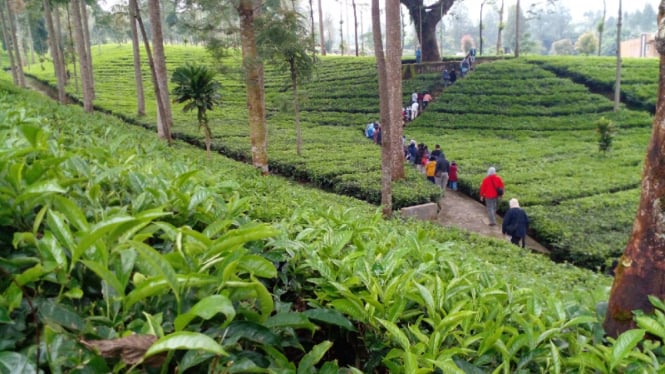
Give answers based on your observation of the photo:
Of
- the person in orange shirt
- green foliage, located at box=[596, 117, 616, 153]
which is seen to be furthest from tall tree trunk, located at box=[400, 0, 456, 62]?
the person in orange shirt

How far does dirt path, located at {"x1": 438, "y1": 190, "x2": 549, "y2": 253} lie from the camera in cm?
896

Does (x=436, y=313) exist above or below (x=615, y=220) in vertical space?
above

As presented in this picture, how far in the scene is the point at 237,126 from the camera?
1784 cm

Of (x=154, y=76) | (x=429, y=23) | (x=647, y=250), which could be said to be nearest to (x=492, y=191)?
(x=647, y=250)

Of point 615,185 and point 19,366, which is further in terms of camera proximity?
point 615,185

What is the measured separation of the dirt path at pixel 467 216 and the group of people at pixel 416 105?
29.9 ft

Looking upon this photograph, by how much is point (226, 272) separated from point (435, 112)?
1962 centimetres

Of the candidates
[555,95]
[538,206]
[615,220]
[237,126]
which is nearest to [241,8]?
[538,206]

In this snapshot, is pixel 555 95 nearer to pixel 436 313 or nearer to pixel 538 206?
pixel 538 206

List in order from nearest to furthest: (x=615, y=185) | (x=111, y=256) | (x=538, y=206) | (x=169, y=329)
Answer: (x=169, y=329) → (x=111, y=256) → (x=538, y=206) → (x=615, y=185)

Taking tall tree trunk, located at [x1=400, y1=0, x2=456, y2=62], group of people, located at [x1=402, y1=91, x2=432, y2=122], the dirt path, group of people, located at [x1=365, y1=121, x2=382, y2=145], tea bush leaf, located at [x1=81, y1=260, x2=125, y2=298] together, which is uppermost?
tall tree trunk, located at [x1=400, y1=0, x2=456, y2=62]

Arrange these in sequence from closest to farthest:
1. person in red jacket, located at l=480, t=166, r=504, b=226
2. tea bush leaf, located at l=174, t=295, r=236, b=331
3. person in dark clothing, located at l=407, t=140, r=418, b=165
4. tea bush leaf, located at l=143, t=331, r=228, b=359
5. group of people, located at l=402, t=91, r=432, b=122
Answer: tea bush leaf, located at l=143, t=331, r=228, b=359
tea bush leaf, located at l=174, t=295, r=236, b=331
person in red jacket, located at l=480, t=166, r=504, b=226
person in dark clothing, located at l=407, t=140, r=418, b=165
group of people, located at l=402, t=91, r=432, b=122

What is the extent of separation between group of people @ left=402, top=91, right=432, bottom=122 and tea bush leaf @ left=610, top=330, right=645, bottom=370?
18525 millimetres

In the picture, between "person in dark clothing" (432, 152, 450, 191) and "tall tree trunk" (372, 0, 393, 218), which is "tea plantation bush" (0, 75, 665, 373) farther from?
"person in dark clothing" (432, 152, 450, 191)
